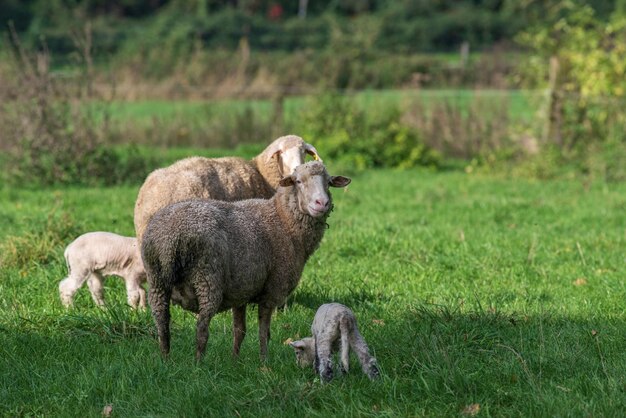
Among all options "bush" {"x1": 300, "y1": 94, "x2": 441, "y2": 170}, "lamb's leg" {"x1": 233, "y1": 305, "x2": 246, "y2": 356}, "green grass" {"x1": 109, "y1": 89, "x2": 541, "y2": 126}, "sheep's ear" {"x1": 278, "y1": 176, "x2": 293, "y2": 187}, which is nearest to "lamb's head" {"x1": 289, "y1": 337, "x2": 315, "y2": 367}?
"lamb's leg" {"x1": 233, "y1": 305, "x2": 246, "y2": 356}

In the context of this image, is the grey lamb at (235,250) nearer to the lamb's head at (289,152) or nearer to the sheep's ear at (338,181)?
the sheep's ear at (338,181)

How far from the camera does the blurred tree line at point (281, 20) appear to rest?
1923 inches

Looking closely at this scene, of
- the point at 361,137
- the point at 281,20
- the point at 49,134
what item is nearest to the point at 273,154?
the point at 49,134

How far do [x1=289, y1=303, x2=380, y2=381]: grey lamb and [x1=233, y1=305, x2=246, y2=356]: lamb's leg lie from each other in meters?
0.64

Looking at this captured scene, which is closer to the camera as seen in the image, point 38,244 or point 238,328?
point 238,328

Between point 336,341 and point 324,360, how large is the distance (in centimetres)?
21

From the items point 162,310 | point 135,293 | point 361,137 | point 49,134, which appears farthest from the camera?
point 361,137

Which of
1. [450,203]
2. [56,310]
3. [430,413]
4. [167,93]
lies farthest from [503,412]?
[167,93]

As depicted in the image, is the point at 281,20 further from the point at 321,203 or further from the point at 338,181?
the point at 321,203

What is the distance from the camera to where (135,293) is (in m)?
7.75

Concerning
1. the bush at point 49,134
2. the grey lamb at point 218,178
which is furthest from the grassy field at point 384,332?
the bush at point 49,134

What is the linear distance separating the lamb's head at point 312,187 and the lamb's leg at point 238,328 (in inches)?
30.9

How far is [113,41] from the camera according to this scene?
4631cm

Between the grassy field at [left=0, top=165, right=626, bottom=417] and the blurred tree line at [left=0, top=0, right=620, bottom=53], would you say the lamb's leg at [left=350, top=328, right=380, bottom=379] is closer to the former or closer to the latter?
the grassy field at [left=0, top=165, right=626, bottom=417]
